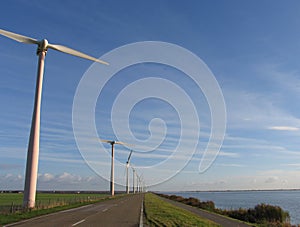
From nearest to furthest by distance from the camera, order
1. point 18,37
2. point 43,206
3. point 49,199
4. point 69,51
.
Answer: point 43,206 → point 18,37 → point 69,51 → point 49,199

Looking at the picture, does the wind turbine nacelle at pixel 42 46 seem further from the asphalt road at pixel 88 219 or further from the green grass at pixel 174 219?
the green grass at pixel 174 219

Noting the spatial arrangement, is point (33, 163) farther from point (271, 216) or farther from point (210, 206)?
point (210, 206)

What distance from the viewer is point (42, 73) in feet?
98.7

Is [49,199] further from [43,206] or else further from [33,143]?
[33,143]

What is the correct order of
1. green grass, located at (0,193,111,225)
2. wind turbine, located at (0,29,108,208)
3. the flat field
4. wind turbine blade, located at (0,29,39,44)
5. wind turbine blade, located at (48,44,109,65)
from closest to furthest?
green grass, located at (0,193,111,225) < wind turbine, located at (0,29,108,208) < wind turbine blade, located at (0,29,39,44) < wind turbine blade, located at (48,44,109,65) < the flat field

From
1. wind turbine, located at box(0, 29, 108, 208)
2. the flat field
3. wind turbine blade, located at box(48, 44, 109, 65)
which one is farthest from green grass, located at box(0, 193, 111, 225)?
wind turbine blade, located at box(48, 44, 109, 65)

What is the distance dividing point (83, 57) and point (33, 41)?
522cm

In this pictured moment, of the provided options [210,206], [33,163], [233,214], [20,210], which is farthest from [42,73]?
[210,206]

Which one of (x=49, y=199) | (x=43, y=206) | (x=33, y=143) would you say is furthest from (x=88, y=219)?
(x=49, y=199)

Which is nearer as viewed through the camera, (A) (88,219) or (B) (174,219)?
(A) (88,219)

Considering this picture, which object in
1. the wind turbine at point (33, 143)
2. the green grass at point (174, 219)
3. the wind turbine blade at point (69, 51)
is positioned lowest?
the green grass at point (174, 219)

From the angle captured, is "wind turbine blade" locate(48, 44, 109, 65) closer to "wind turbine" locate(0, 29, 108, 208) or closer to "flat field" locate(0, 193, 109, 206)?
"wind turbine" locate(0, 29, 108, 208)

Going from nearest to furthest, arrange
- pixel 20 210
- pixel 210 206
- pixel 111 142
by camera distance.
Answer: pixel 20 210 < pixel 210 206 < pixel 111 142

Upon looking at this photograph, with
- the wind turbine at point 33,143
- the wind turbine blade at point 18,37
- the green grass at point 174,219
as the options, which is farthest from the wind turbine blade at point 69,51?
the green grass at point 174,219
